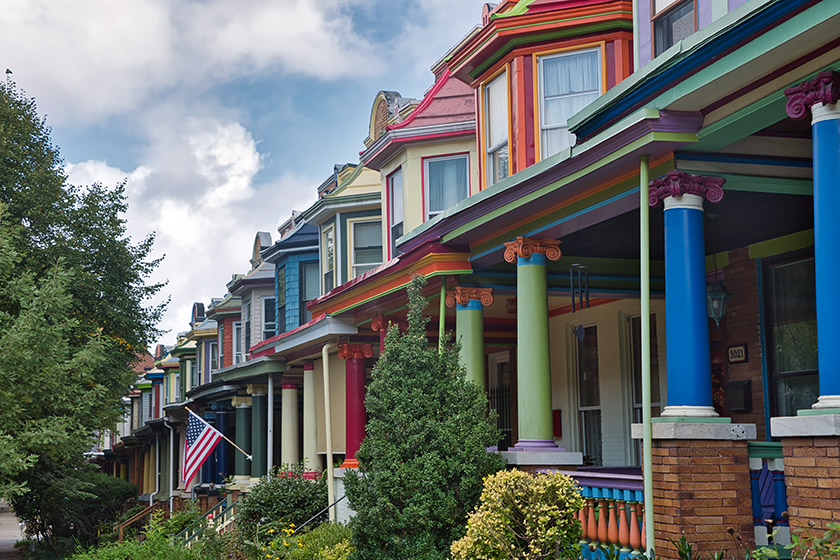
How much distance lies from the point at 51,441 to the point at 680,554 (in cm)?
1556

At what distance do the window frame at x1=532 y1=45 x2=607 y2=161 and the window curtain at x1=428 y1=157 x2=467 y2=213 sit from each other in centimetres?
470

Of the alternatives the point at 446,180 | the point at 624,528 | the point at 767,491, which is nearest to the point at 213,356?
the point at 446,180

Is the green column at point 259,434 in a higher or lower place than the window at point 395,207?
lower

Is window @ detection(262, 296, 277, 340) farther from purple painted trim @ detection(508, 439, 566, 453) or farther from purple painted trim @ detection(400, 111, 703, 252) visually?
purple painted trim @ detection(508, 439, 566, 453)

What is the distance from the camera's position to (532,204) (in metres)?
11.0

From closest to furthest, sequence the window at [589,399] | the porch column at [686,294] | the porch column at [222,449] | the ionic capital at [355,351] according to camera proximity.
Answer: the porch column at [686,294] → the window at [589,399] → the ionic capital at [355,351] → the porch column at [222,449]

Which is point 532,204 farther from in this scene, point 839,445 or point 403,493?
point 839,445

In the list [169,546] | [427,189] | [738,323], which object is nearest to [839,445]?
[738,323]

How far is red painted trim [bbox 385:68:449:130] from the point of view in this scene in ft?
58.5

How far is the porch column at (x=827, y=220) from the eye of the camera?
7.01 meters

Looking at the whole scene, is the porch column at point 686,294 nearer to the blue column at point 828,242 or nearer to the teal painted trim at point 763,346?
the blue column at point 828,242

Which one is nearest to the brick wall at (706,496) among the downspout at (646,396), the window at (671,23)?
the downspout at (646,396)

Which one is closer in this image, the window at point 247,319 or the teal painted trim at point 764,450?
the teal painted trim at point 764,450

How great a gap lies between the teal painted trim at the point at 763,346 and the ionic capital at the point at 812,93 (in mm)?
5105
